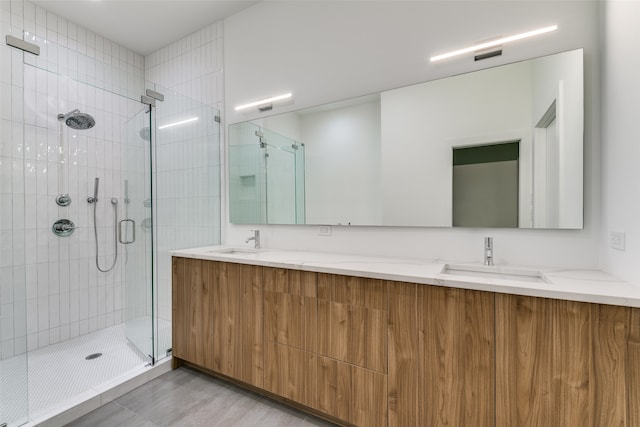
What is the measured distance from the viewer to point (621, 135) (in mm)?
1210

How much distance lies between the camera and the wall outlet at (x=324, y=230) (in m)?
2.12

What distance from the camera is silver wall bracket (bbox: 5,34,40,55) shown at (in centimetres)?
167

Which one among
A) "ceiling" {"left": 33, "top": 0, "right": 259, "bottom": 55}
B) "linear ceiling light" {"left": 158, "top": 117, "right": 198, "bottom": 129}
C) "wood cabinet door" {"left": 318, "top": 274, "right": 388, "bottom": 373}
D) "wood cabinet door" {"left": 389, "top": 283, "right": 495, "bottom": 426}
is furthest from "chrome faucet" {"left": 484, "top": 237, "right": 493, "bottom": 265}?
"ceiling" {"left": 33, "top": 0, "right": 259, "bottom": 55}

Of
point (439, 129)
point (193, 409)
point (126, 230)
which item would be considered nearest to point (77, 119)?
point (126, 230)

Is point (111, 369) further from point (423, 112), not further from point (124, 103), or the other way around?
point (423, 112)

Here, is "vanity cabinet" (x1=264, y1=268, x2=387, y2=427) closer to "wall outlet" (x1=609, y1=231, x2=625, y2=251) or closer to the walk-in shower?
"wall outlet" (x1=609, y1=231, x2=625, y2=251)

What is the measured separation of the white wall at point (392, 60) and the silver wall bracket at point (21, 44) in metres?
1.28

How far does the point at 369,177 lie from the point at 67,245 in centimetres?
280

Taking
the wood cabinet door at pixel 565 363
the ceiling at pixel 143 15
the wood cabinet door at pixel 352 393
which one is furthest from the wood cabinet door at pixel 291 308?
the ceiling at pixel 143 15

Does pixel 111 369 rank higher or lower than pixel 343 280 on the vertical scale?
lower

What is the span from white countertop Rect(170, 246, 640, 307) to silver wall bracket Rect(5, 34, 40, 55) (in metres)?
1.71

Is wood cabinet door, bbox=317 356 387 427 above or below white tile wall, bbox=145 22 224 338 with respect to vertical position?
below

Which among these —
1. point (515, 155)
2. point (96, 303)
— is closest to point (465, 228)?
point (515, 155)

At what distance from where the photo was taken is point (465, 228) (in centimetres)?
166
